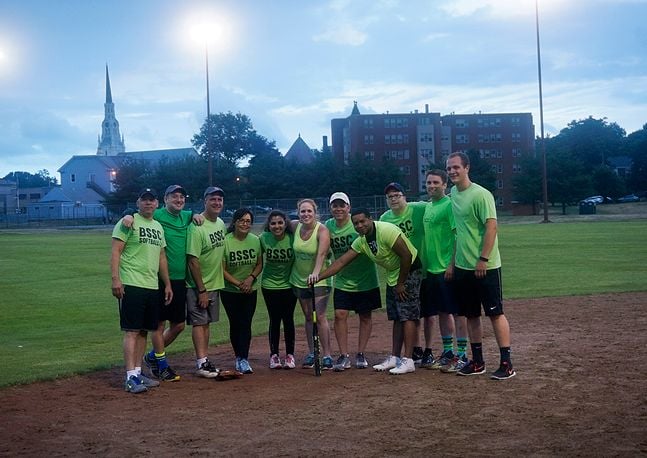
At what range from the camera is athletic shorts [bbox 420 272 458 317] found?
8219mm

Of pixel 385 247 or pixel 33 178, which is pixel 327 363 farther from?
pixel 33 178

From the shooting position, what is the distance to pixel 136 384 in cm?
766

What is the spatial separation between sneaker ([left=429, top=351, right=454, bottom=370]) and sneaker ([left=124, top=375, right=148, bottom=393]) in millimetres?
3143

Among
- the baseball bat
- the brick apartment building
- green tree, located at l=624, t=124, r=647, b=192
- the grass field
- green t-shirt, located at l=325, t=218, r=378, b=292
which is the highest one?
the brick apartment building

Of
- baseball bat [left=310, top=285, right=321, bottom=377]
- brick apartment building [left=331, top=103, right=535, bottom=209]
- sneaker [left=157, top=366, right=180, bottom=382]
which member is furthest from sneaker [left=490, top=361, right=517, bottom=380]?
brick apartment building [left=331, top=103, right=535, bottom=209]

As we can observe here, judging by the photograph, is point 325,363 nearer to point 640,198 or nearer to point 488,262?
point 488,262

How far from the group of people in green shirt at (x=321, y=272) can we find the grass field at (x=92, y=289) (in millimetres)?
1746

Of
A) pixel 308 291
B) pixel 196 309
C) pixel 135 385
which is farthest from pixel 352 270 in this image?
pixel 135 385

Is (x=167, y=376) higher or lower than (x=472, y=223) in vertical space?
lower

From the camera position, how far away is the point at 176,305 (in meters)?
8.35

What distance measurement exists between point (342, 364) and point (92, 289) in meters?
11.9

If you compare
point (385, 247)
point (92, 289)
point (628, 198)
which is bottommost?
point (92, 289)

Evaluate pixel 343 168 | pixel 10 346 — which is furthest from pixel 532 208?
pixel 10 346

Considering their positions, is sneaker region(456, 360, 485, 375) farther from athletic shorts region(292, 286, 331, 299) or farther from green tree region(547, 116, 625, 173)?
green tree region(547, 116, 625, 173)
